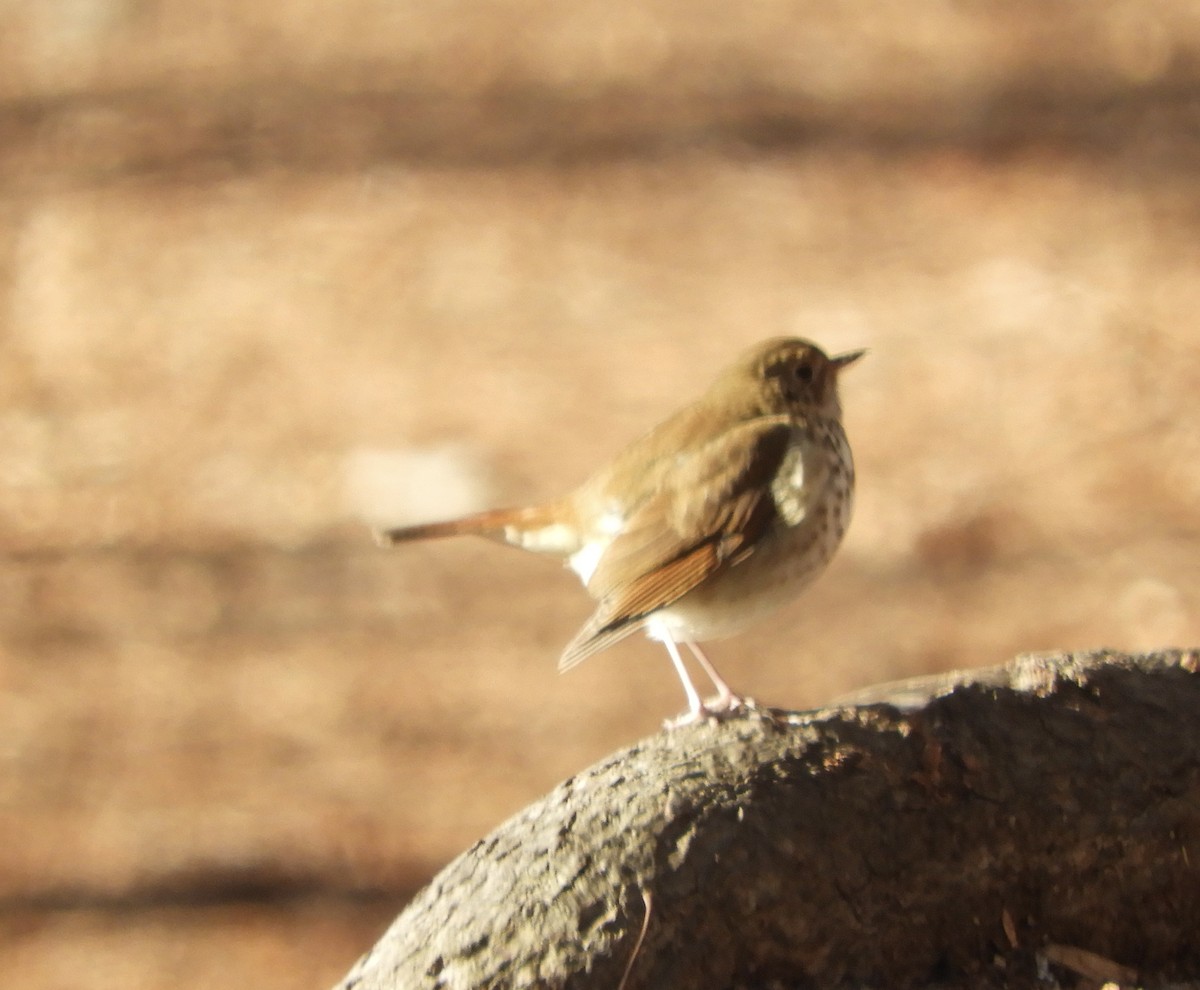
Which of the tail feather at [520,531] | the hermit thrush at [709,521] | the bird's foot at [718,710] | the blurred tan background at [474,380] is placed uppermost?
the blurred tan background at [474,380]

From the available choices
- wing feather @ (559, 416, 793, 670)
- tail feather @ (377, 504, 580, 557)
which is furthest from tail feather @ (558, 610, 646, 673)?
tail feather @ (377, 504, 580, 557)

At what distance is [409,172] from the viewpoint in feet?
9.81

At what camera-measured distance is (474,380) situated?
296 centimetres

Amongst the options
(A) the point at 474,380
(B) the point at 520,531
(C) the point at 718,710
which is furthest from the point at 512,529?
(A) the point at 474,380

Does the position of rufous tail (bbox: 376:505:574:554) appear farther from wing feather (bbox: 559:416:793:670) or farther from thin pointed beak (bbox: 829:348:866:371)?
thin pointed beak (bbox: 829:348:866:371)

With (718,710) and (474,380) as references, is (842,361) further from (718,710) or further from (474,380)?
(474,380)

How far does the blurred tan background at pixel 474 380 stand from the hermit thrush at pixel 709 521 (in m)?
1.14

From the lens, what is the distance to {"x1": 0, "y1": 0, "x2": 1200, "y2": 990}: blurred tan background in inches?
110

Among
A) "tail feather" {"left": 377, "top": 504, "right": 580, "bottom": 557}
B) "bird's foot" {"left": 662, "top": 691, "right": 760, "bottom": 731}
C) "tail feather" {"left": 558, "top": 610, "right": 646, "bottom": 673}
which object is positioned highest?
"tail feather" {"left": 377, "top": 504, "right": 580, "bottom": 557}

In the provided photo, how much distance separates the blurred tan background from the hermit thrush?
44.9 inches

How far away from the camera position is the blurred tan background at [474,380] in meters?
2.80

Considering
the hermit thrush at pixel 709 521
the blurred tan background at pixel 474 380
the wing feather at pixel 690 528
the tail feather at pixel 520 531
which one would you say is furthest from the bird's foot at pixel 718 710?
the blurred tan background at pixel 474 380

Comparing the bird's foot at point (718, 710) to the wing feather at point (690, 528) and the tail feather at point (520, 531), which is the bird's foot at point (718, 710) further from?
the tail feather at point (520, 531)

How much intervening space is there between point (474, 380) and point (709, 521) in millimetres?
1440
